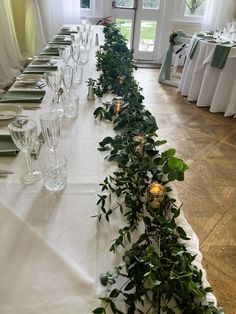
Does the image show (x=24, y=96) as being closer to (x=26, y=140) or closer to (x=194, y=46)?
(x=26, y=140)

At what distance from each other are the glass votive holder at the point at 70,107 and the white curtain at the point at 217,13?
13.8 feet

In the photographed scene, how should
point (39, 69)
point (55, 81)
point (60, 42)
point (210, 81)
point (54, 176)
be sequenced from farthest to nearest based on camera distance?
point (210, 81) < point (60, 42) < point (39, 69) < point (55, 81) < point (54, 176)

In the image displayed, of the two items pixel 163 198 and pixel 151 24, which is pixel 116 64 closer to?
pixel 163 198

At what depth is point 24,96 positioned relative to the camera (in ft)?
4.37

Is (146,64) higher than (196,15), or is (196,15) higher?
(196,15)

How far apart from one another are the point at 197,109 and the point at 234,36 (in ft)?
3.14

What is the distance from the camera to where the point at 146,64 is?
4930mm

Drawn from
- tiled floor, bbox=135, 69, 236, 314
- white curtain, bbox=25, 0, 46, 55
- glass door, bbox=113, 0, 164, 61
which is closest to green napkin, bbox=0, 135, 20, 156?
tiled floor, bbox=135, 69, 236, 314

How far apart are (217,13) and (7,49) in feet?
11.1

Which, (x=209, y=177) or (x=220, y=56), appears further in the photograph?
(x=220, y=56)

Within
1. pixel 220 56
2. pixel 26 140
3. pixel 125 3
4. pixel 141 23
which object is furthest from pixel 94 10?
pixel 26 140

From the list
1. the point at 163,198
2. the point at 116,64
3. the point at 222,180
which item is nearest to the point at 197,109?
the point at 222,180

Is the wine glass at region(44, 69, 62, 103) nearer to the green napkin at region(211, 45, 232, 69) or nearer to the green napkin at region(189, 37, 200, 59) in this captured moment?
the green napkin at region(211, 45, 232, 69)

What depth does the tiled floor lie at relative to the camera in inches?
Result: 57.1
